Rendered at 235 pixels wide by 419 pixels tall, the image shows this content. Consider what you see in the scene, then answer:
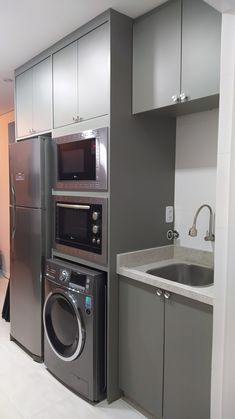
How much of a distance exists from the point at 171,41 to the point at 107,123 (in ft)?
2.00

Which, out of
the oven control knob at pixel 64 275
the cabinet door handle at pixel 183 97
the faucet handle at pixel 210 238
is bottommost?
Result: the oven control knob at pixel 64 275

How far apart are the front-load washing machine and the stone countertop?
19cm

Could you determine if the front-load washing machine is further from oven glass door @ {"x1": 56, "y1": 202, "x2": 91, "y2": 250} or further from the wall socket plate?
the wall socket plate

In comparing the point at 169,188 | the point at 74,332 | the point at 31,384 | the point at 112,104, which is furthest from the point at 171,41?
the point at 31,384

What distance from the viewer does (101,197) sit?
83.4 inches

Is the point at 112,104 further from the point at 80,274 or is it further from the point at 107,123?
the point at 80,274

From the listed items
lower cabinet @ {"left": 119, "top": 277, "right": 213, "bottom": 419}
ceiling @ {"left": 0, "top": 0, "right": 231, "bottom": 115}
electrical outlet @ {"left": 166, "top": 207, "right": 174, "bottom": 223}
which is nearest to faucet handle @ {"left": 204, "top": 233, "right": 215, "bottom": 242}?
electrical outlet @ {"left": 166, "top": 207, "right": 174, "bottom": 223}

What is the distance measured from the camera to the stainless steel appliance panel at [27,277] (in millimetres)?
2612

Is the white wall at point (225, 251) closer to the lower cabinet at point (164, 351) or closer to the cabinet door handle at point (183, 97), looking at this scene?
the lower cabinet at point (164, 351)

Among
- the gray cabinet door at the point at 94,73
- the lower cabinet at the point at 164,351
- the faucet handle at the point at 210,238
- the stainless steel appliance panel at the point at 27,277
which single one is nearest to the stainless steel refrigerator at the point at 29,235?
the stainless steel appliance panel at the point at 27,277

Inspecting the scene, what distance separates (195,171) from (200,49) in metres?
0.84

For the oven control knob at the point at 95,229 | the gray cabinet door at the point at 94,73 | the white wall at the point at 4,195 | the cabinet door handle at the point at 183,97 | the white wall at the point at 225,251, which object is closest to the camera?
the white wall at the point at 225,251

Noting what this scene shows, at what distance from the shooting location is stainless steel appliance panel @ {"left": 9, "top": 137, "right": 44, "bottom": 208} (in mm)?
2557

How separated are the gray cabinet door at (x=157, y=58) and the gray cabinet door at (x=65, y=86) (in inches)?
18.4
